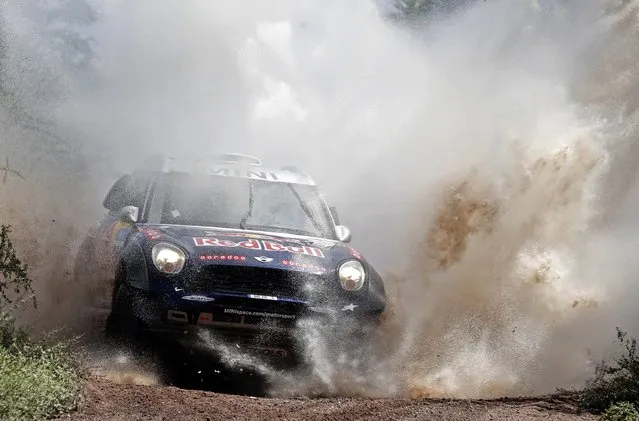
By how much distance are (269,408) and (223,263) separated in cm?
125

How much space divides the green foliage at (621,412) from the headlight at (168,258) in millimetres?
3009

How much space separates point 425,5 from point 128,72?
227 inches

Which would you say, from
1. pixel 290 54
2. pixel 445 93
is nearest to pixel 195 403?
pixel 445 93

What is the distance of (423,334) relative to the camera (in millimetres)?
9102

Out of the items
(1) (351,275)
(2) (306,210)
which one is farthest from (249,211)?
(1) (351,275)

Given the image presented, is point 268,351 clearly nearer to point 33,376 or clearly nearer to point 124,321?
point 124,321

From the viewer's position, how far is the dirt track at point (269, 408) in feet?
19.9

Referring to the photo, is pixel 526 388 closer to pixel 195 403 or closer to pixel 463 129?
pixel 195 403

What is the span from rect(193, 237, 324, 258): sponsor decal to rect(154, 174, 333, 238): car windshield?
511 millimetres

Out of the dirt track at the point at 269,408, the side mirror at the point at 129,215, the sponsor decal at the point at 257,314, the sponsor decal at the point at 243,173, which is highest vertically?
the sponsor decal at the point at 243,173

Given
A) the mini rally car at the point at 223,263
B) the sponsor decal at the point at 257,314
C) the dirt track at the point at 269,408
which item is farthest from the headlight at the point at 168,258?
the dirt track at the point at 269,408

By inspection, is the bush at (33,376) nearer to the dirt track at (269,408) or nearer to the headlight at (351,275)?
the dirt track at (269,408)

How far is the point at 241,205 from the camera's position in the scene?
8.57 m

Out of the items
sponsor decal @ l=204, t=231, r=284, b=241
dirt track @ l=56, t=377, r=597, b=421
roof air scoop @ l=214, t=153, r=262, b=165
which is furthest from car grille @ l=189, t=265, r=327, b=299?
roof air scoop @ l=214, t=153, r=262, b=165
